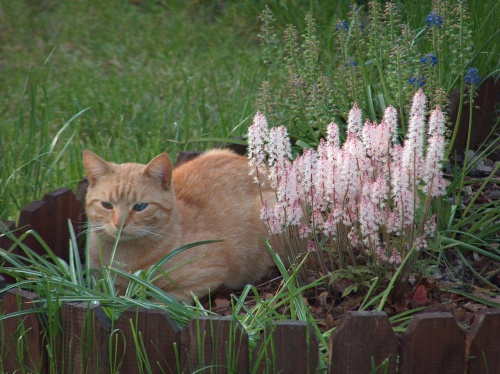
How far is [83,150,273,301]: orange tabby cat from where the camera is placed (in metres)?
3.30

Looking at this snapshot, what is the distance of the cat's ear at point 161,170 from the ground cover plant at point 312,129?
1.55 ft

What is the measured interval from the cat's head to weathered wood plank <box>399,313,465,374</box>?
139 cm

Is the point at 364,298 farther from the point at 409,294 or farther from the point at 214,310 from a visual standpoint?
the point at 214,310

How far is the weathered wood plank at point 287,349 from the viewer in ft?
7.68

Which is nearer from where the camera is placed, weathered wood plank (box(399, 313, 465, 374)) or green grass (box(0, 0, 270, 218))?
weathered wood plank (box(399, 313, 465, 374))

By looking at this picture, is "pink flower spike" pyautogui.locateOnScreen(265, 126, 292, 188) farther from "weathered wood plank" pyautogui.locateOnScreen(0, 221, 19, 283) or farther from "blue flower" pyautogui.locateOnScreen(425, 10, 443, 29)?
→ "weathered wood plank" pyautogui.locateOnScreen(0, 221, 19, 283)

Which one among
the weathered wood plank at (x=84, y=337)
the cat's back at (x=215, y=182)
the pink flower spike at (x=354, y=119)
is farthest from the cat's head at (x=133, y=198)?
the pink flower spike at (x=354, y=119)

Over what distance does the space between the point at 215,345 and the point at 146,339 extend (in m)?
0.25

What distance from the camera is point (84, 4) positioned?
7.69m

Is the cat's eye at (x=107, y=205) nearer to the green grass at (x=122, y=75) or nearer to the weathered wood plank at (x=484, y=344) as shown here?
the green grass at (x=122, y=75)

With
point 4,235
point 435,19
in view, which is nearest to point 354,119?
point 435,19

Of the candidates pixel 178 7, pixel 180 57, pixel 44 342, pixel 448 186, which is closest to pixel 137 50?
pixel 180 57

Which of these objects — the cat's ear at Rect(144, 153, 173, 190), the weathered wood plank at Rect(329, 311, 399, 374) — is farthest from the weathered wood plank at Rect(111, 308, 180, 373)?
the cat's ear at Rect(144, 153, 173, 190)

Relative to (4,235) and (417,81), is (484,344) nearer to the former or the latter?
(417,81)
